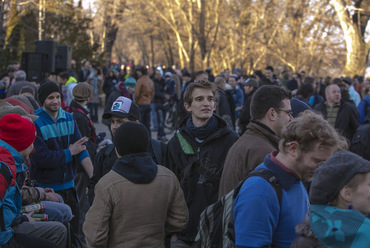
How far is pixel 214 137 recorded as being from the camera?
4973 millimetres

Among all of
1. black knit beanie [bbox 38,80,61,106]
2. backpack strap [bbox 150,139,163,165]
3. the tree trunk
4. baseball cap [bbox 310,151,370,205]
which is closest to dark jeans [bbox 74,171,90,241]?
black knit beanie [bbox 38,80,61,106]

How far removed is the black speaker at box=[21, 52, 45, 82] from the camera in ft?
48.9

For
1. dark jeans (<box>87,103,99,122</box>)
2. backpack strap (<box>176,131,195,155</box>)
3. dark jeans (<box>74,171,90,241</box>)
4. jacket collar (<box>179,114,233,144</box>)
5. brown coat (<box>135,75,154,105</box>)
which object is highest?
jacket collar (<box>179,114,233,144</box>)

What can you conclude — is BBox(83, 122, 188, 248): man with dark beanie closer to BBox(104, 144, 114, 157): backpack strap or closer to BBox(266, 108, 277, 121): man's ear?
BBox(266, 108, 277, 121): man's ear

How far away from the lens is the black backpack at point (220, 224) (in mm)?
3188

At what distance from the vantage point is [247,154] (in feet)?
12.6

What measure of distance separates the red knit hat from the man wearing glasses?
1.85m

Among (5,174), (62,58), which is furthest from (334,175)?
(62,58)

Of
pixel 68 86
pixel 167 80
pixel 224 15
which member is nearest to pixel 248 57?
pixel 224 15

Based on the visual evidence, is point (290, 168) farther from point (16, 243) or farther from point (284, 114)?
point (16, 243)

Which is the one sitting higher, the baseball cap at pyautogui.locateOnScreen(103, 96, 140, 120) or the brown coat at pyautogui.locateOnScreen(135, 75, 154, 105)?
the baseball cap at pyautogui.locateOnScreen(103, 96, 140, 120)

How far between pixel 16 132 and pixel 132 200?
4.70ft

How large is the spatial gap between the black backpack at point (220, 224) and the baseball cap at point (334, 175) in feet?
1.06

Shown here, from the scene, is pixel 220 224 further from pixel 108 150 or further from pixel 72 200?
pixel 72 200
